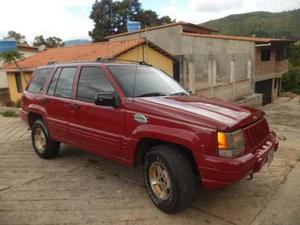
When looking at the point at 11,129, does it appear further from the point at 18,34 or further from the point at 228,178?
the point at 18,34

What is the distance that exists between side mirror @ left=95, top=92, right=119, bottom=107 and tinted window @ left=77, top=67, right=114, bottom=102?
0.73 ft

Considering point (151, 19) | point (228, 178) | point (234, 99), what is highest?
point (151, 19)

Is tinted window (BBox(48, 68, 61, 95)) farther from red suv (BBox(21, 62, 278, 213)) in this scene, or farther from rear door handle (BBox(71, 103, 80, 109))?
rear door handle (BBox(71, 103, 80, 109))

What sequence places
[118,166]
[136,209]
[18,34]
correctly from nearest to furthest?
[136,209] → [118,166] → [18,34]

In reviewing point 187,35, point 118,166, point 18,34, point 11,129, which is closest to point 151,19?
point 187,35

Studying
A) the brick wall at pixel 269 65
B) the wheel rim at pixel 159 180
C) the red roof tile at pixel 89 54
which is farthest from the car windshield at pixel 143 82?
the brick wall at pixel 269 65

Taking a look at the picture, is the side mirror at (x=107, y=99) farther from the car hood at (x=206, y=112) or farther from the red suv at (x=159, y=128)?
the car hood at (x=206, y=112)

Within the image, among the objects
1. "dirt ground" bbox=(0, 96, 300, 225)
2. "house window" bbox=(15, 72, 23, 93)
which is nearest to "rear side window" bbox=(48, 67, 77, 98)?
"dirt ground" bbox=(0, 96, 300, 225)

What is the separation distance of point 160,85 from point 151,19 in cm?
4302

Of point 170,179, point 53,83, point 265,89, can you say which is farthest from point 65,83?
point 265,89

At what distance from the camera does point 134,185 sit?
510cm

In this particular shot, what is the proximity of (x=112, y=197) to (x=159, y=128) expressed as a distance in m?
1.37

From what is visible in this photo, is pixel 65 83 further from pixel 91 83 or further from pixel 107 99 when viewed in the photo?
pixel 107 99

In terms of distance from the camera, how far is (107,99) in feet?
14.9
